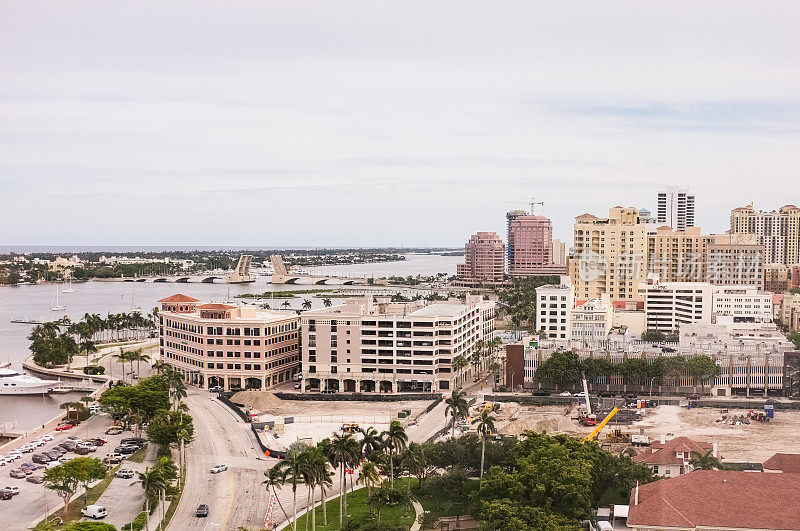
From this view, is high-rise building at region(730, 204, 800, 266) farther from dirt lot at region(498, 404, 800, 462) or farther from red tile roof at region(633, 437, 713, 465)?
red tile roof at region(633, 437, 713, 465)

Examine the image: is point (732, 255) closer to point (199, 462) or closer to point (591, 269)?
point (591, 269)

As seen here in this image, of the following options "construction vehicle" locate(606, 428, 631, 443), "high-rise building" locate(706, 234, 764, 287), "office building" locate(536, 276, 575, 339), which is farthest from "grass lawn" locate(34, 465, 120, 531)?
"high-rise building" locate(706, 234, 764, 287)

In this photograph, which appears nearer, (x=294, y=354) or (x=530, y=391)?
(x=530, y=391)

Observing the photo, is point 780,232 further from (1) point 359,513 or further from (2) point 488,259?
(1) point 359,513

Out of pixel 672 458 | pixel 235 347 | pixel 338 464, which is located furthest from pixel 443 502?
pixel 235 347

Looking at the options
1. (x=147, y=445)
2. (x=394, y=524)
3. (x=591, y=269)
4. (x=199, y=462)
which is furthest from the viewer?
(x=591, y=269)

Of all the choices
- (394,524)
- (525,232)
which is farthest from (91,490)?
(525,232)

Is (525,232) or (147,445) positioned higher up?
(525,232)

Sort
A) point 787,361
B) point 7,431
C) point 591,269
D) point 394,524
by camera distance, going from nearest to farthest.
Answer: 1. point 394,524
2. point 7,431
3. point 787,361
4. point 591,269
